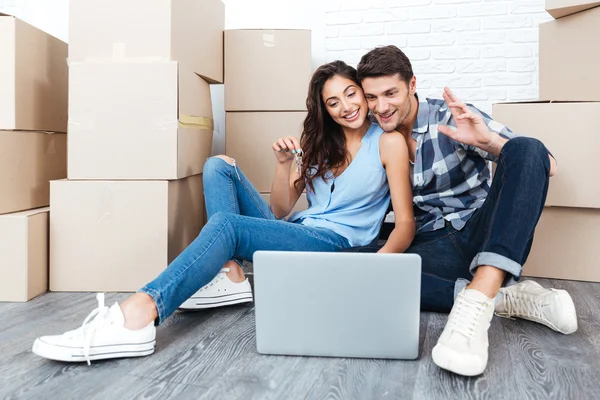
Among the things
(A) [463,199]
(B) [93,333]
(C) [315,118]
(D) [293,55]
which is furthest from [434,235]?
(D) [293,55]

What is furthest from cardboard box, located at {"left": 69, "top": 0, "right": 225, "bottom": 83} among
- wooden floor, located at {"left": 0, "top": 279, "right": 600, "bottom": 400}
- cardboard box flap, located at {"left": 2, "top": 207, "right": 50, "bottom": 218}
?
wooden floor, located at {"left": 0, "top": 279, "right": 600, "bottom": 400}

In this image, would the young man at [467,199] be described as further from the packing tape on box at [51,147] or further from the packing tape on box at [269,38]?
the packing tape on box at [51,147]

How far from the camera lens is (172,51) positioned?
5.31 ft

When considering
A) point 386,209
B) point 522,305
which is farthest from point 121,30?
point 522,305

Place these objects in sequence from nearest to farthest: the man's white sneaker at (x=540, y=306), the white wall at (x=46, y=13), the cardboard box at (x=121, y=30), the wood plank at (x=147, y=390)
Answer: the wood plank at (x=147, y=390) → the man's white sneaker at (x=540, y=306) → the cardboard box at (x=121, y=30) → the white wall at (x=46, y=13)

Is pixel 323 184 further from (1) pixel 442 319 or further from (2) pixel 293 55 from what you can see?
(2) pixel 293 55

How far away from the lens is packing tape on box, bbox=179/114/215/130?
5.46ft

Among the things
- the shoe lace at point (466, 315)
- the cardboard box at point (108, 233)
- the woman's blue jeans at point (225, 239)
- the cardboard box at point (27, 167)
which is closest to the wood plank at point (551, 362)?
the shoe lace at point (466, 315)

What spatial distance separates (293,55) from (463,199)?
945mm

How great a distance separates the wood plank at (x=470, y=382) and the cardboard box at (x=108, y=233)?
82 cm

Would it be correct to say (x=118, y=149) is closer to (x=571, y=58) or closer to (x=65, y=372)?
(x=65, y=372)

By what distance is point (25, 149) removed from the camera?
5.50ft

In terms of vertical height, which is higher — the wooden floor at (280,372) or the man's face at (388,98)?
the man's face at (388,98)

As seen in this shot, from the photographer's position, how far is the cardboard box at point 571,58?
5.57 ft
